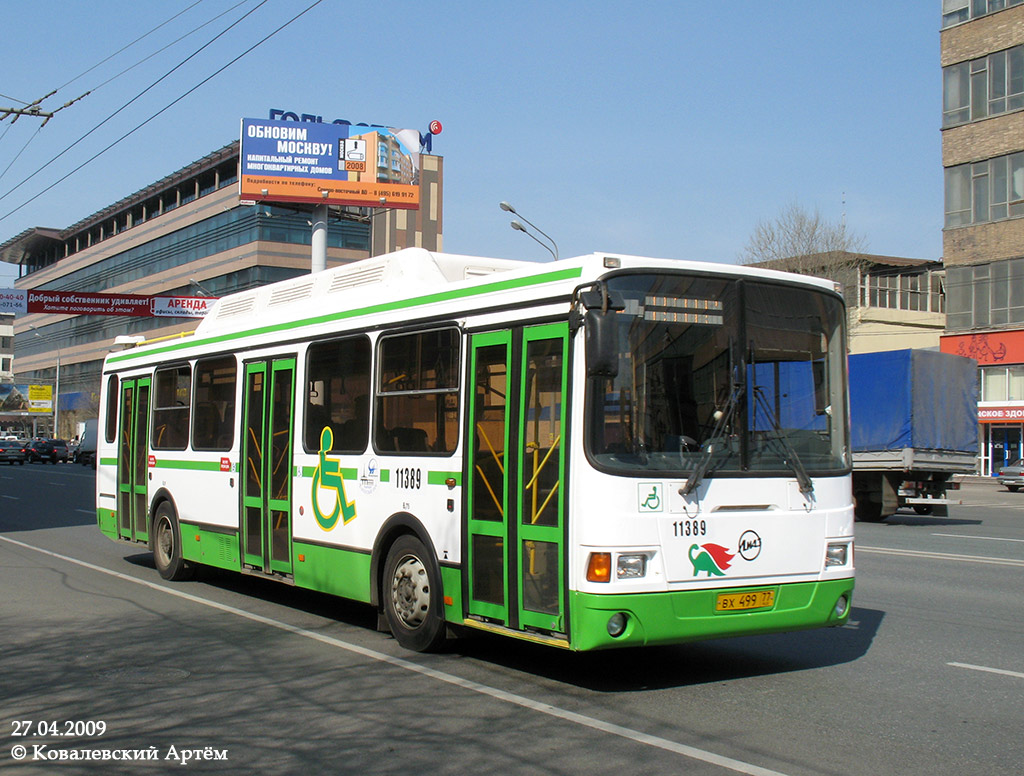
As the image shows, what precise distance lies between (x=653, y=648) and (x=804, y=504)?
2055 millimetres

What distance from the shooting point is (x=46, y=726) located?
636cm

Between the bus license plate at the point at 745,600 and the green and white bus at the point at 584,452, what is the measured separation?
0.06 ft

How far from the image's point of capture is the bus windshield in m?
6.93

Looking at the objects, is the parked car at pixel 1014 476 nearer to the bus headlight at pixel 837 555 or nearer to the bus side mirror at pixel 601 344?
the bus headlight at pixel 837 555

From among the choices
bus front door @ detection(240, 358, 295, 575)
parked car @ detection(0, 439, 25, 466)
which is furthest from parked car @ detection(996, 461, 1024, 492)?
parked car @ detection(0, 439, 25, 466)

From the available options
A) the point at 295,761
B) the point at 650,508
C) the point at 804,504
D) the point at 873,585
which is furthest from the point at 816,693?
the point at 873,585

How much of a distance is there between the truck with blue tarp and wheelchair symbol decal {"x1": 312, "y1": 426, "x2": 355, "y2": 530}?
15652mm

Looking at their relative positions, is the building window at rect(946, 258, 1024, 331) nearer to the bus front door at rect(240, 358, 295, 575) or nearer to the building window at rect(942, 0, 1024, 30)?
the building window at rect(942, 0, 1024, 30)

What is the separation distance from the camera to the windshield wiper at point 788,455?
7492 millimetres

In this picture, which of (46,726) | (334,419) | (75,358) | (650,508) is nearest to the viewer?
(46,726)

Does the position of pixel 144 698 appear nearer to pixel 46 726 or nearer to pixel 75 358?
pixel 46 726

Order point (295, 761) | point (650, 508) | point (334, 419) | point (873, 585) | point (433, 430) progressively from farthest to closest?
point (873, 585), point (334, 419), point (433, 430), point (650, 508), point (295, 761)

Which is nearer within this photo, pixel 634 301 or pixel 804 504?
pixel 634 301

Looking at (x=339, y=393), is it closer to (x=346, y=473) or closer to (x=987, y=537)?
(x=346, y=473)
